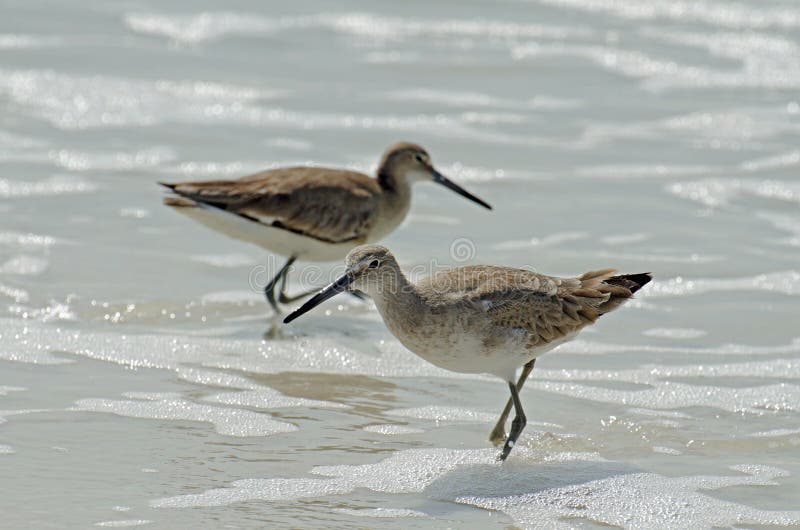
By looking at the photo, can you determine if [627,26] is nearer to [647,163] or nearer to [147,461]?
[647,163]

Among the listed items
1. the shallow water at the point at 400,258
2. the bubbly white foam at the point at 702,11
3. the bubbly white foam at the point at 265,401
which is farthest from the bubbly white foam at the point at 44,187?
the bubbly white foam at the point at 702,11

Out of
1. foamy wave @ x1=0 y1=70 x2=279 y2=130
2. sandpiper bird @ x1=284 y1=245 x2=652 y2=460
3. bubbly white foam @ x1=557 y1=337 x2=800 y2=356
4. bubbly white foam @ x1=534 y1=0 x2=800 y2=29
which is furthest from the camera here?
bubbly white foam @ x1=534 y1=0 x2=800 y2=29

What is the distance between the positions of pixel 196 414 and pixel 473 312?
1.40m

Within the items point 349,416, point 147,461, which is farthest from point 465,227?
point 147,461

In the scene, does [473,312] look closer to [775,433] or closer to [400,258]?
[775,433]

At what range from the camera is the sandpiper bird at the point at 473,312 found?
5.63 m

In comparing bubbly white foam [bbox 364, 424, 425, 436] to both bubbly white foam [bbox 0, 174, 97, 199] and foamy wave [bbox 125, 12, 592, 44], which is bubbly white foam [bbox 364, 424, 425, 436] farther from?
foamy wave [bbox 125, 12, 592, 44]

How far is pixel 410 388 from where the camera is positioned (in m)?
6.62

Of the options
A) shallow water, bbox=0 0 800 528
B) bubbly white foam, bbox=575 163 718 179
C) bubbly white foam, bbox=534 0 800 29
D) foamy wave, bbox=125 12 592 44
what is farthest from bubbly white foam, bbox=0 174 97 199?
bubbly white foam, bbox=534 0 800 29

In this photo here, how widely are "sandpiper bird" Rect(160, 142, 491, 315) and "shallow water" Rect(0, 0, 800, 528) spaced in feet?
1.27

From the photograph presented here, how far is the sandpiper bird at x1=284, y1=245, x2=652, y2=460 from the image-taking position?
563cm

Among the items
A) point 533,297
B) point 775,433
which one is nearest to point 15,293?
point 533,297

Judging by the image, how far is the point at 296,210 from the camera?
26.3ft

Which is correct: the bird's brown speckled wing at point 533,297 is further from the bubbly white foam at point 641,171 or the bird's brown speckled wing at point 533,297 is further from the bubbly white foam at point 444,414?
the bubbly white foam at point 641,171
